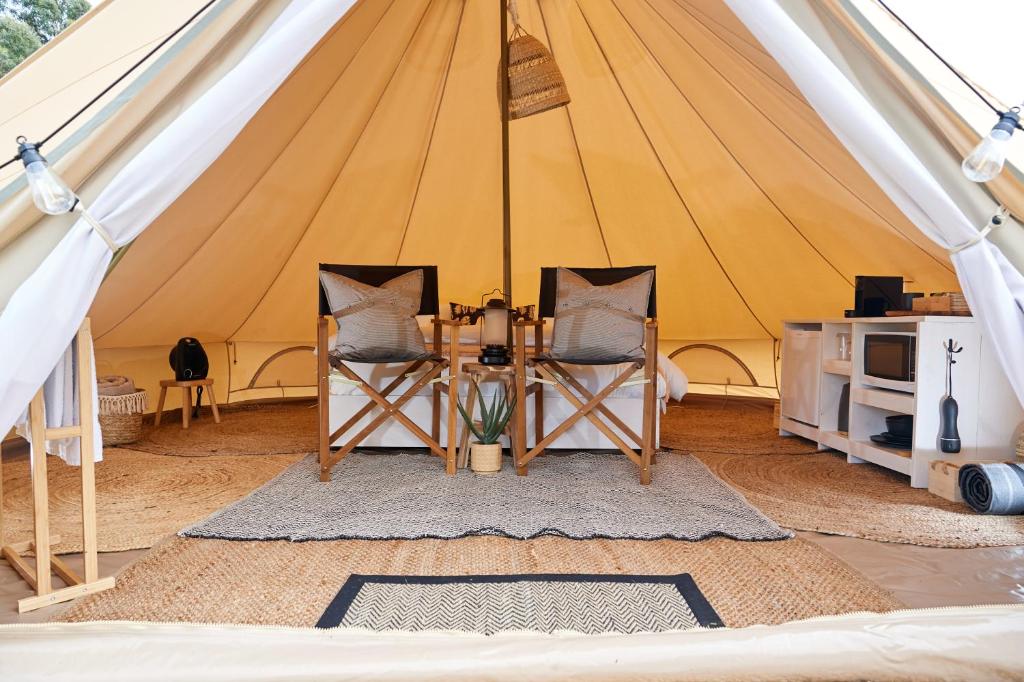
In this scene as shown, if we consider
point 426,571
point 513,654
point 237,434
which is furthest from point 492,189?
point 513,654

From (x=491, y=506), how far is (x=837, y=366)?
6.65 ft

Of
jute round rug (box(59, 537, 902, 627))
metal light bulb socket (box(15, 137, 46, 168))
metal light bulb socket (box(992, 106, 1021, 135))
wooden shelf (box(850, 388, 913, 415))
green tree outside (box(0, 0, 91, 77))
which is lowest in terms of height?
jute round rug (box(59, 537, 902, 627))

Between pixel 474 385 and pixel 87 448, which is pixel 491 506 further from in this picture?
pixel 87 448

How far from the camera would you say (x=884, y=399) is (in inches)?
114

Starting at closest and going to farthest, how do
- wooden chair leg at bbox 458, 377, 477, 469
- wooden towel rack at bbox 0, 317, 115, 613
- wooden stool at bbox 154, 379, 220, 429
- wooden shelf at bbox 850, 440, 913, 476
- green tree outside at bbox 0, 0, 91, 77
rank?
wooden towel rack at bbox 0, 317, 115, 613 < wooden shelf at bbox 850, 440, 913, 476 < wooden chair leg at bbox 458, 377, 477, 469 < wooden stool at bbox 154, 379, 220, 429 < green tree outside at bbox 0, 0, 91, 77

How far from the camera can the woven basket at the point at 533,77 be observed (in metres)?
3.46

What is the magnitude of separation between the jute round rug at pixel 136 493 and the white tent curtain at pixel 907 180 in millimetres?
2228

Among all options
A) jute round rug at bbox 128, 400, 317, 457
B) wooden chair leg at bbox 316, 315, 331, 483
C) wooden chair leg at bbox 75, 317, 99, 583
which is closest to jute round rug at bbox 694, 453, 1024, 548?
wooden chair leg at bbox 316, 315, 331, 483

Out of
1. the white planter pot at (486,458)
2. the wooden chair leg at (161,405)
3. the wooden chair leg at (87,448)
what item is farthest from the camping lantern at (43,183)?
the wooden chair leg at (161,405)

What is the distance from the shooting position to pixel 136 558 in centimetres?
185

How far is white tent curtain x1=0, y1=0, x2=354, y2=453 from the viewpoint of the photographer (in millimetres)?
1317

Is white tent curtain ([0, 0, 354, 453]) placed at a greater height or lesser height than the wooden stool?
greater

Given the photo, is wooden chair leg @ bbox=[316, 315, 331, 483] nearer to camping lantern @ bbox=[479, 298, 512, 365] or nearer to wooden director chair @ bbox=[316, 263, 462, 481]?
wooden director chair @ bbox=[316, 263, 462, 481]

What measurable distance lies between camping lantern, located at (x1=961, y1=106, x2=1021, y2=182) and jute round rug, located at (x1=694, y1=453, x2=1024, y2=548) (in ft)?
3.91
